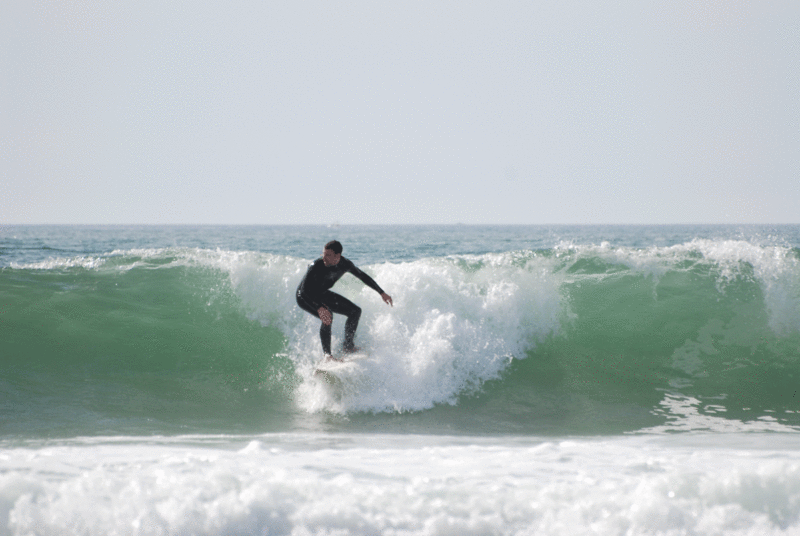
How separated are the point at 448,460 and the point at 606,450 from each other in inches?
60.0

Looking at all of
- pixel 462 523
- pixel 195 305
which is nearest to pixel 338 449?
pixel 462 523

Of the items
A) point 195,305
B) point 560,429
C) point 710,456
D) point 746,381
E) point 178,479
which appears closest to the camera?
point 178,479

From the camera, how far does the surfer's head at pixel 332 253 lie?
6555mm

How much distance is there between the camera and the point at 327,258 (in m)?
6.68

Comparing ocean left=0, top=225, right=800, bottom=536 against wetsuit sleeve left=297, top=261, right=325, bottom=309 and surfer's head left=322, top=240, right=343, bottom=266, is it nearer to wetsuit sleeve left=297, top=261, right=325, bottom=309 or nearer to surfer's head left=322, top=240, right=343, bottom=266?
wetsuit sleeve left=297, top=261, right=325, bottom=309

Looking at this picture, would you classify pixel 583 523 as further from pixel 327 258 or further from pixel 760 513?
pixel 327 258

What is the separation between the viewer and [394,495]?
13.2ft

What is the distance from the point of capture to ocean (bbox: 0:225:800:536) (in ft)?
12.7

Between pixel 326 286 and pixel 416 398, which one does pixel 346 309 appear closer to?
pixel 326 286

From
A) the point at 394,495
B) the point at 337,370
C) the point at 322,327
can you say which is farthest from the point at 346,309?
the point at 394,495

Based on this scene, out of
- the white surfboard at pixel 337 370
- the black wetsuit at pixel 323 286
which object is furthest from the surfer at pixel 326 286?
the white surfboard at pixel 337 370

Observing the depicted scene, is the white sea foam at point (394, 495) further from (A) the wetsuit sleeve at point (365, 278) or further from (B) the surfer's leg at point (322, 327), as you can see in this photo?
(A) the wetsuit sleeve at point (365, 278)

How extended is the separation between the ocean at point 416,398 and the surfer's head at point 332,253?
4.42ft

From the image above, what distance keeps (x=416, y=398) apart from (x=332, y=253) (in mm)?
2053
